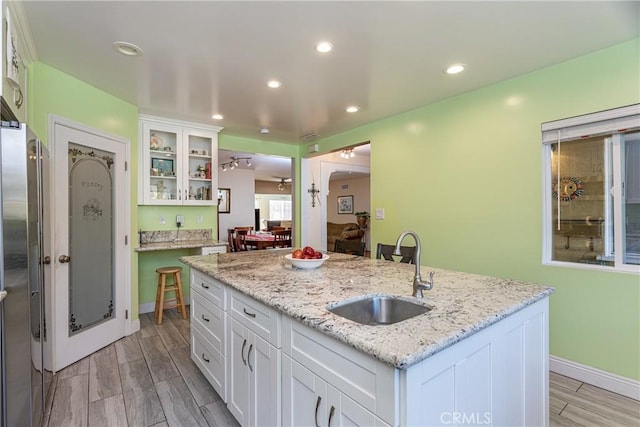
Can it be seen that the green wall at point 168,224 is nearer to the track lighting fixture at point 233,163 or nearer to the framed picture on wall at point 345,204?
the track lighting fixture at point 233,163

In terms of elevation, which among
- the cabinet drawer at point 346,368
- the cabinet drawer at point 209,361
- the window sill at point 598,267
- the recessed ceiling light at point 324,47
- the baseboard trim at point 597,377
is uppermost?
the recessed ceiling light at point 324,47

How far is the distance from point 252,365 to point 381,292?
2.55 feet

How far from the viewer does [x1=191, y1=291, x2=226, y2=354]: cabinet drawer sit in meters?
2.00

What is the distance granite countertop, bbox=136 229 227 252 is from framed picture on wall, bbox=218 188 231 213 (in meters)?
4.30

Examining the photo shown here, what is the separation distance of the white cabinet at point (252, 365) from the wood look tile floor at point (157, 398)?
29 centimetres

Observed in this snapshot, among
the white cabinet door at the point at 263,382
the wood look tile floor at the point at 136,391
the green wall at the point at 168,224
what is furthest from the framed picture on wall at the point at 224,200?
the white cabinet door at the point at 263,382

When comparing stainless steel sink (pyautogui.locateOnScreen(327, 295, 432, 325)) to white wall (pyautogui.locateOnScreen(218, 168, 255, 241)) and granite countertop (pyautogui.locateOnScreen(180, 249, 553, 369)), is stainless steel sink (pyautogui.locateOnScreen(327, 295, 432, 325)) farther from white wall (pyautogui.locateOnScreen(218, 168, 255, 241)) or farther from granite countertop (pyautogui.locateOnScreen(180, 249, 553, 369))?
white wall (pyautogui.locateOnScreen(218, 168, 255, 241))

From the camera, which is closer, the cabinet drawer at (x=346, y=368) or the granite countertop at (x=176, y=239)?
the cabinet drawer at (x=346, y=368)

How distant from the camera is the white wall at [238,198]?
867 cm

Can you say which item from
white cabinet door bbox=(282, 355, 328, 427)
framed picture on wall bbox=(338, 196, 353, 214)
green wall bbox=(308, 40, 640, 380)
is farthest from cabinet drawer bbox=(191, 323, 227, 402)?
framed picture on wall bbox=(338, 196, 353, 214)

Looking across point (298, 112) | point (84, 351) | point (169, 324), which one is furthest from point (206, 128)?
point (84, 351)

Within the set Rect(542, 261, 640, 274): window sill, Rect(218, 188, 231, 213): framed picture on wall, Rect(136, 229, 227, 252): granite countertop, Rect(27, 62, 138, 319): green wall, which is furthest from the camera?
Rect(218, 188, 231, 213): framed picture on wall

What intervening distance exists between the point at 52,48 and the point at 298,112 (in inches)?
84.5

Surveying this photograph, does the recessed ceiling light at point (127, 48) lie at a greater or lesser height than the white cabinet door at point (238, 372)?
greater
